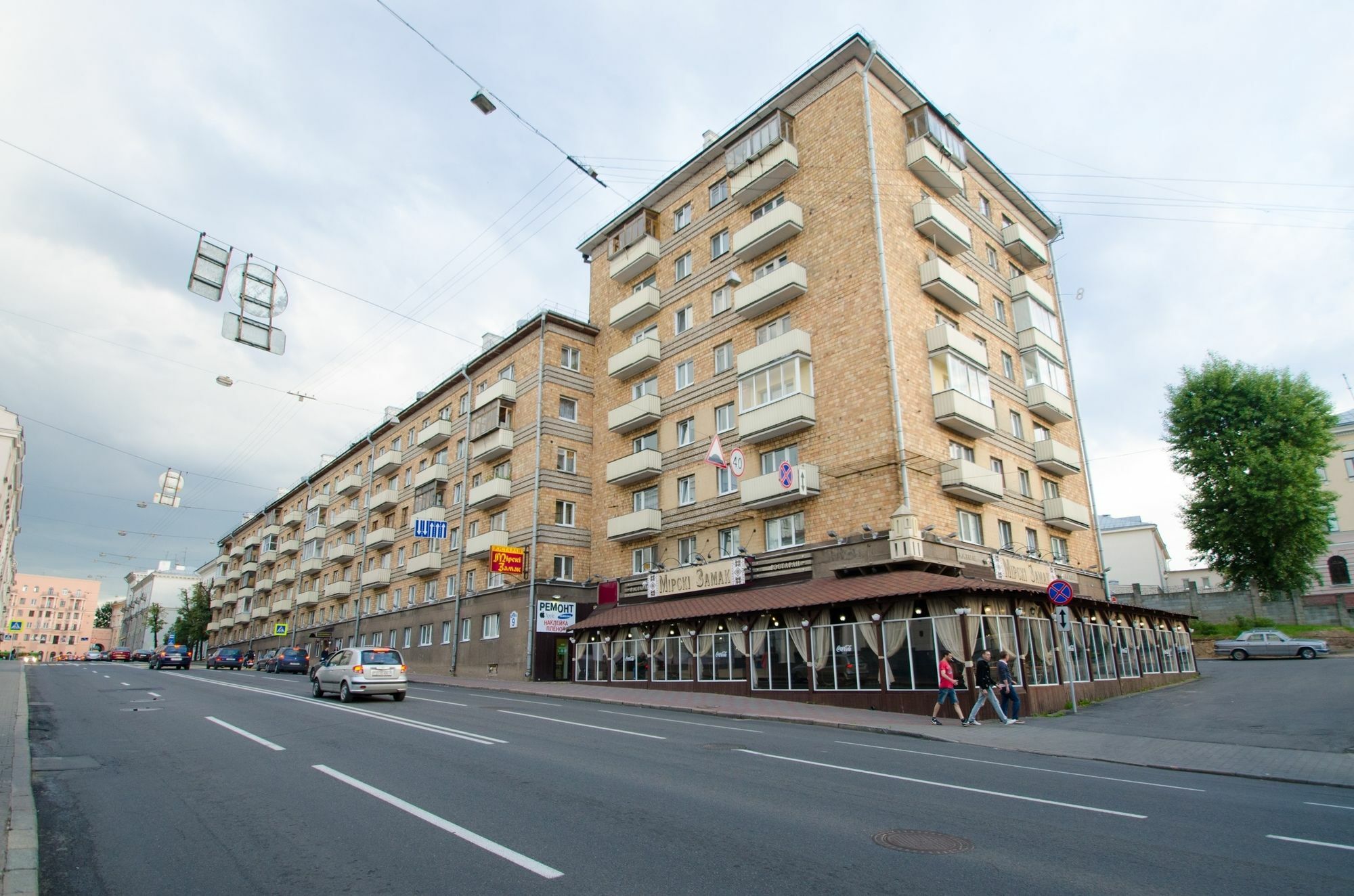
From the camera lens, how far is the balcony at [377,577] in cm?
4938

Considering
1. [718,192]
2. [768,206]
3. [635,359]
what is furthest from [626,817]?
[718,192]

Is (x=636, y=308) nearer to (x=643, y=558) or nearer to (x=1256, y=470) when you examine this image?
(x=643, y=558)

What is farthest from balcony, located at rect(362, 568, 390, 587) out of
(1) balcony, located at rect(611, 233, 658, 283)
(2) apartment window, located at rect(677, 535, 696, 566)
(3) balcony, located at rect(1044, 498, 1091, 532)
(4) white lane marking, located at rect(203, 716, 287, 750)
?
(3) balcony, located at rect(1044, 498, 1091, 532)

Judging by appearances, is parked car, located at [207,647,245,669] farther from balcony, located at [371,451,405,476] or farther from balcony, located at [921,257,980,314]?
balcony, located at [921,257,980,314]

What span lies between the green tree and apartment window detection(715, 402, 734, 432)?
31.2m

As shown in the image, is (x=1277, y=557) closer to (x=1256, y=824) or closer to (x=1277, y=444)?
(x=1277, y=444)

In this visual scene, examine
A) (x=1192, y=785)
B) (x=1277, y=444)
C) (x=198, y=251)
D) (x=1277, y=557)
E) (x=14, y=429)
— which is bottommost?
(x=1192, y=785)

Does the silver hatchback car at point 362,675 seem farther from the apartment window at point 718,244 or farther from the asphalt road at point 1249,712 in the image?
the apartment window at point 718,244

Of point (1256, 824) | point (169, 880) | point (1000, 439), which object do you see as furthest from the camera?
point (1000, 439)

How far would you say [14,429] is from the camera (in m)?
53.1

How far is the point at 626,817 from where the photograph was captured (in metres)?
7.25

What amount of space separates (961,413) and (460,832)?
2379 centimetres

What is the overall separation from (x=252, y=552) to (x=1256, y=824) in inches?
3524

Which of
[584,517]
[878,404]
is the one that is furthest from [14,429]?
[878,404]
